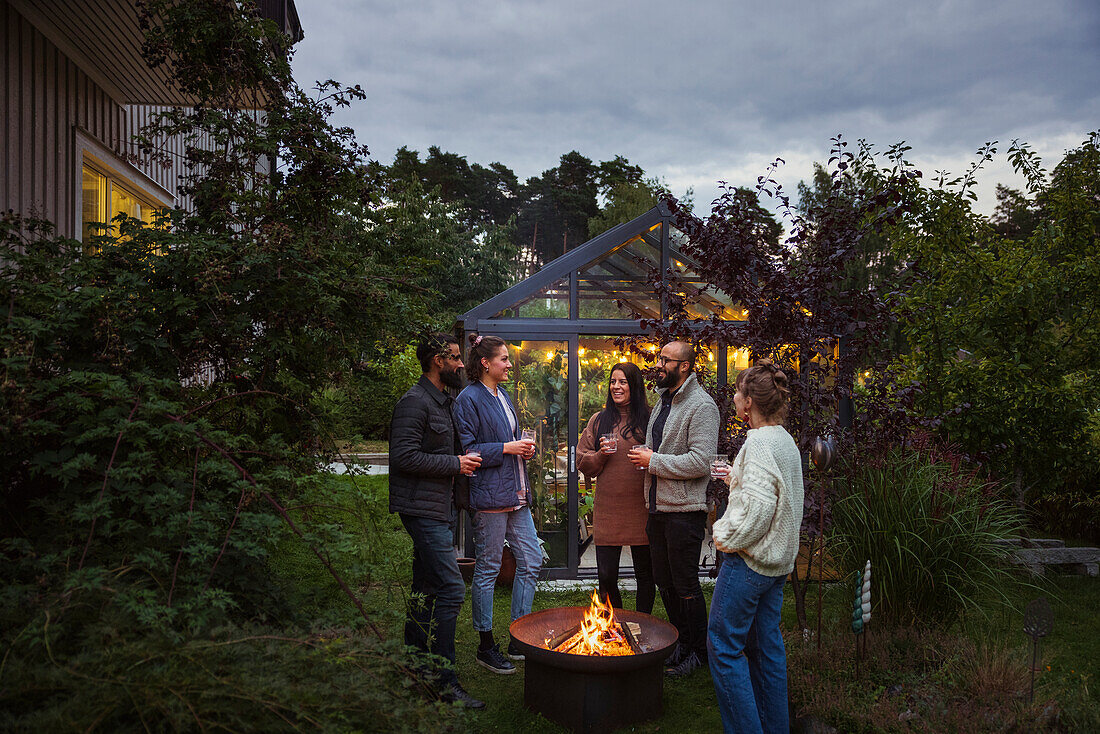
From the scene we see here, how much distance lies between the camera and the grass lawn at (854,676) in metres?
3.13

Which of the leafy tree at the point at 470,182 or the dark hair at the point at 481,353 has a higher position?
the leafy tree at the point at 470,182

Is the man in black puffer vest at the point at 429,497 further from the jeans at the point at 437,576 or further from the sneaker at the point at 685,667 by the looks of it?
the sneaker at the point at 685,667

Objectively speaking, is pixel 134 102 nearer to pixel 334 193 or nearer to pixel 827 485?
pixel 334 193

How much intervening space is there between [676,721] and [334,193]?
3.43 metres

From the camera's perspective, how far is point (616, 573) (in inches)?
198

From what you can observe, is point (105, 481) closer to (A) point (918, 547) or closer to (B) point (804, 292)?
(B) point (804, 292)

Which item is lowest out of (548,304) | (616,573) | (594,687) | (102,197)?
(594,687)

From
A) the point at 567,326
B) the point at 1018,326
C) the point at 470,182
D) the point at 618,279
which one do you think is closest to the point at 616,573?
the point at 567,326

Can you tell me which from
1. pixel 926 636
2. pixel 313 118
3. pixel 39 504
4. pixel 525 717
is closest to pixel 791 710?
pixel 926 636

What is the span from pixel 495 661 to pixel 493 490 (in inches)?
44.1

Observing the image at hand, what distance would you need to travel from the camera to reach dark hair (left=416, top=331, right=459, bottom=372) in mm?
3928

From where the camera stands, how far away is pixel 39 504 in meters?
2.50

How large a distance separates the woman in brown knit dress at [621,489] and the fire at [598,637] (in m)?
0.71

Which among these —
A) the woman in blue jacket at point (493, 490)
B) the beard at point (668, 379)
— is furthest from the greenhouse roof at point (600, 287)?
the beard at point (668, 379)
